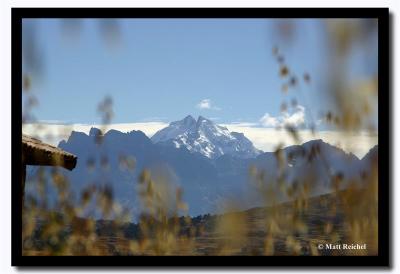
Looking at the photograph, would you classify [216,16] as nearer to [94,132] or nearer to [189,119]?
[189,119]

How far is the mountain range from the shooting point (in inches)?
135

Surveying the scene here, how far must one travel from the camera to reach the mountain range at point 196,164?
344 cm

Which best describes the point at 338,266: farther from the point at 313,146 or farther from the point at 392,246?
the point at 313,146

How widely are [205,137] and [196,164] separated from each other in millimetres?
206

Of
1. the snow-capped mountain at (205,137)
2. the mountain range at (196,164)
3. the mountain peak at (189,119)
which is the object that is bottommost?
the mountain range at (196,164)

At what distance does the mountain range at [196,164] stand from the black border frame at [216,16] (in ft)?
0.50

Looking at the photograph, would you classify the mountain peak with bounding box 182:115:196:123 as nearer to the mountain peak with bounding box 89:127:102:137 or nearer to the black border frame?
the mountain peak with bounding box 89:127:102:137

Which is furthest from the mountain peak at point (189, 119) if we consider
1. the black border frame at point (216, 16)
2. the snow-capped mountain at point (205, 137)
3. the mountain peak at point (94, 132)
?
the black border frame at point (216, 16)

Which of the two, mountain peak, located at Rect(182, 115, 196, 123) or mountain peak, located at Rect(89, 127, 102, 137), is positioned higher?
mountain peak, located at Rect(182, 115, 196, 123)

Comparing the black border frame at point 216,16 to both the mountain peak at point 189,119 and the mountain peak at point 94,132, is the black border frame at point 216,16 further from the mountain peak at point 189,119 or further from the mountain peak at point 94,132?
the mountain peak at point 189,119

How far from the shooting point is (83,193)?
11.6ft

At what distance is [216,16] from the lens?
11.6 feet

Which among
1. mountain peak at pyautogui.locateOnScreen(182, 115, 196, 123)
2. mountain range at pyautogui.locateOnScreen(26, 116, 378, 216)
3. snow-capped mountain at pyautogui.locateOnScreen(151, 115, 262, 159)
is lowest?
mountain range at pyautogui.locateOnScreen(26, 116, 378, 216)

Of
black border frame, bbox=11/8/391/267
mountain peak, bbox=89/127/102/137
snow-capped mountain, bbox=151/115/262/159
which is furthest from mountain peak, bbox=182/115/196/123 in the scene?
black border frame, bbox=11/8/391/267
